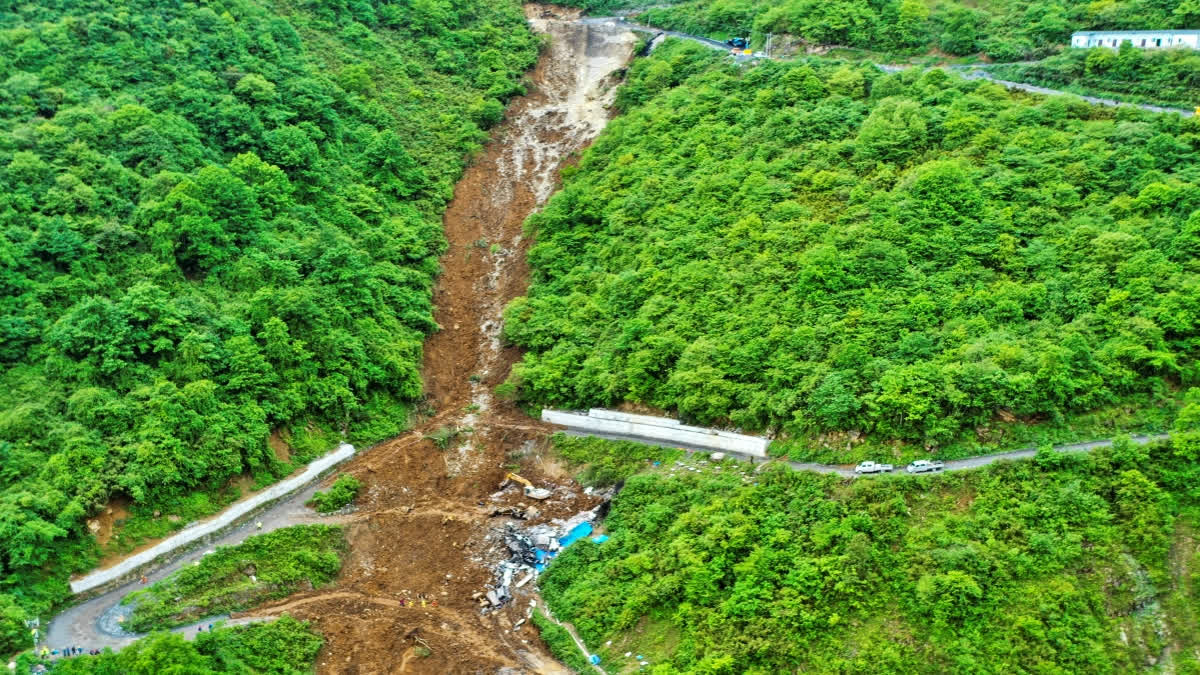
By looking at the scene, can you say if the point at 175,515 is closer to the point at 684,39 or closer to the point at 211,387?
the point at 211,387

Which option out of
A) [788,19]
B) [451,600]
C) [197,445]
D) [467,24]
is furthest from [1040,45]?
[197,445]

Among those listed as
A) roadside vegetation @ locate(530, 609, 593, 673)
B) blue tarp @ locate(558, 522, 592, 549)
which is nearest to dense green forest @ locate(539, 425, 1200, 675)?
roadside vegetation @ locate(530, 609, 593, 673)

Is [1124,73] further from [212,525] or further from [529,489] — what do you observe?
[212,525]

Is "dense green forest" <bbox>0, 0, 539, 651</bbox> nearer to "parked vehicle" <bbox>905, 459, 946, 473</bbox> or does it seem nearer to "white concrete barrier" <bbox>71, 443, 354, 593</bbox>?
"white concrete barrier" <bbox>71, 443, 354, 593</bbox>

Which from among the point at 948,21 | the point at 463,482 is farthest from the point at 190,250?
the point at 948,21

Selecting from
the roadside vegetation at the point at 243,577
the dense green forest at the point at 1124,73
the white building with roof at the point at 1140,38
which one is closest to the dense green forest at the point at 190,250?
the roadside vegetation at the point at 243,577
